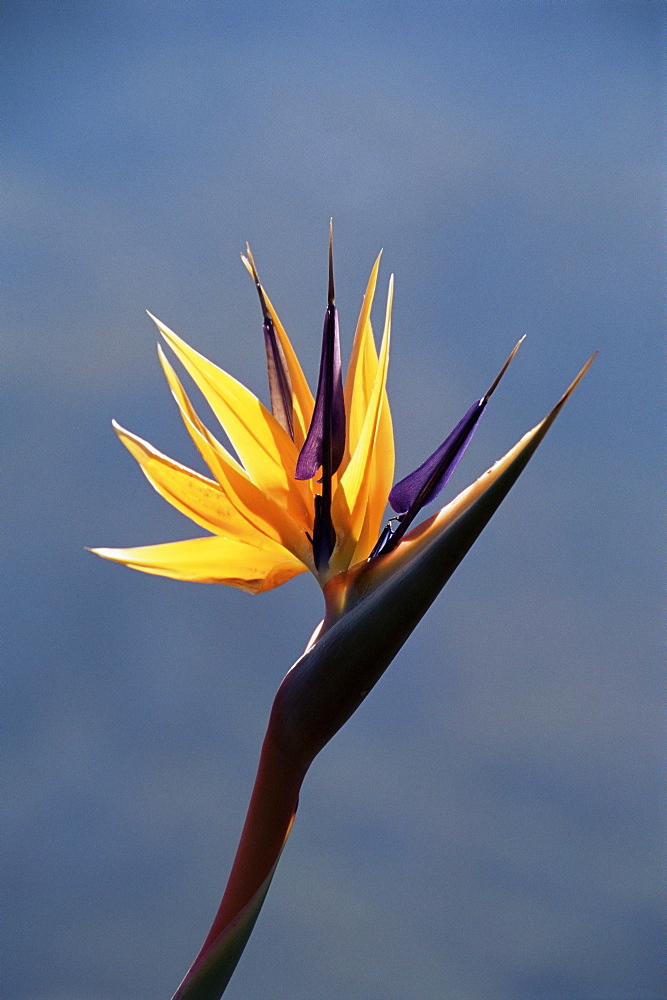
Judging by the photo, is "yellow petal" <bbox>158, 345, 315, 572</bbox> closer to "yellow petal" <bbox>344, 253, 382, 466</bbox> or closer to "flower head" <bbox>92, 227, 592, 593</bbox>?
"flower head" <bbox>92, 227, 592, 593</bbox>

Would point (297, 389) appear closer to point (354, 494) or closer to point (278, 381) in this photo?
point (278, 381)

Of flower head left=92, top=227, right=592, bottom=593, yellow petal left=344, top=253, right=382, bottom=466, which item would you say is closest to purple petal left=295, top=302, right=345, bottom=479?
flower head left=92, top=227, right=592, bottom=593

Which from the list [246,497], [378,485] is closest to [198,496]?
[246,497]

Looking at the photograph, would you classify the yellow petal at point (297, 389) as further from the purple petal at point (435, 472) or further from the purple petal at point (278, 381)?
the purple petal at point (435, 472)

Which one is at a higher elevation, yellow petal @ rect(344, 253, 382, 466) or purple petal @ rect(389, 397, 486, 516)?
yellow petal @ rect(344, 253, 382, 466)

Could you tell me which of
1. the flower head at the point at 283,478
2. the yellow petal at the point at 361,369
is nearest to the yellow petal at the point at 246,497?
the flower head at the point at 283,478
